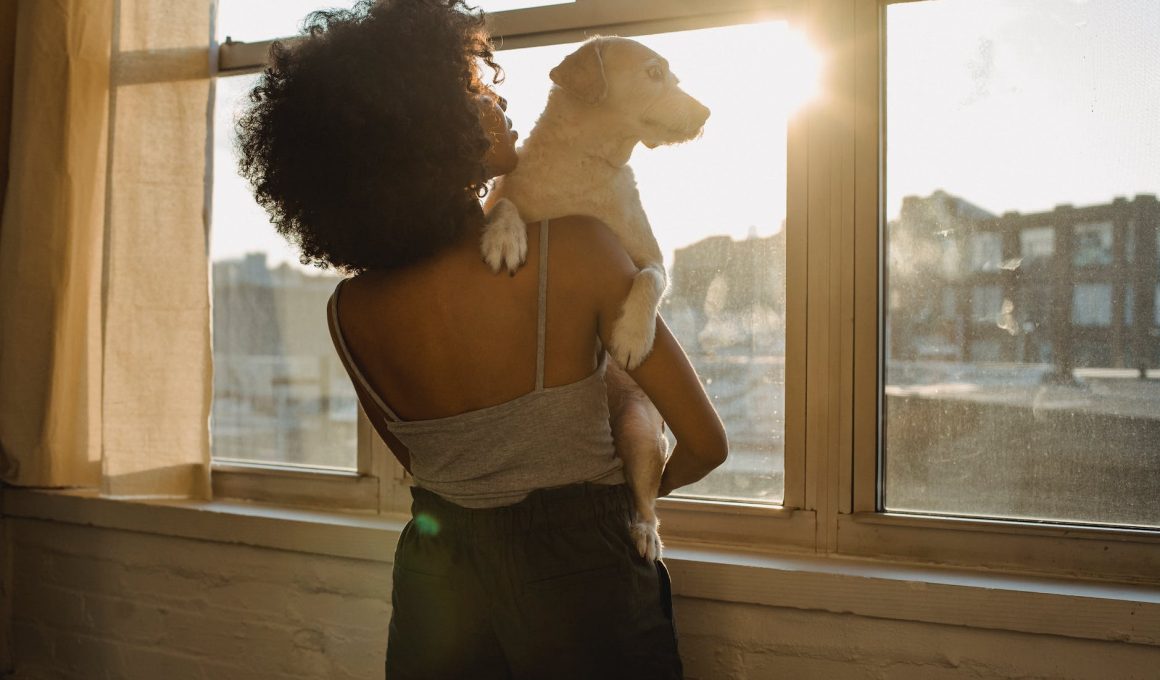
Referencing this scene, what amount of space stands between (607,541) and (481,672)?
0.23m

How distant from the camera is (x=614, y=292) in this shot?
111 centimetres

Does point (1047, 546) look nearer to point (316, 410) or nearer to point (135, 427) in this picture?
point (316, 410)

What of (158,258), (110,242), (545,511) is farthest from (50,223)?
(545,511)

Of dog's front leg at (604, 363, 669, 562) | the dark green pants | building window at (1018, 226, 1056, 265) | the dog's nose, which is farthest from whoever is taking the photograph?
building window at (1018, 226, 1056, 265)

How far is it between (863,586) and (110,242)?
1961mm

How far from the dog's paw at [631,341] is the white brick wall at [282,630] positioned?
2.56 feet

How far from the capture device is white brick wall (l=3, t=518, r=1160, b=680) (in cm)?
158

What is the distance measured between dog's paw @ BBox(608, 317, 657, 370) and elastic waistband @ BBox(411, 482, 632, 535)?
0.17 m

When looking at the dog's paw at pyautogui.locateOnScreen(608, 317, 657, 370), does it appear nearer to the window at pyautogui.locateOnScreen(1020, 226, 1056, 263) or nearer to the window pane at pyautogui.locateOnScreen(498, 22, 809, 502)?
the window pane at pyautogui.locateOnScreen(498, 22, 809, 502)

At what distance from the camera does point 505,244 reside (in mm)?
1150

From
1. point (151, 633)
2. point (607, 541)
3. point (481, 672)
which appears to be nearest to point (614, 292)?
point (607, 541)

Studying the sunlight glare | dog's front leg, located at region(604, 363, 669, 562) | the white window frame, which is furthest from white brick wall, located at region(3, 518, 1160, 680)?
the sunlight glare

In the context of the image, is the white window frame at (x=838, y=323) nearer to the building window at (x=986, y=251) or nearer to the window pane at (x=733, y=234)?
the window pane at (x=733, y=234)

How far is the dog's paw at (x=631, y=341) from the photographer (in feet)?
3.69
